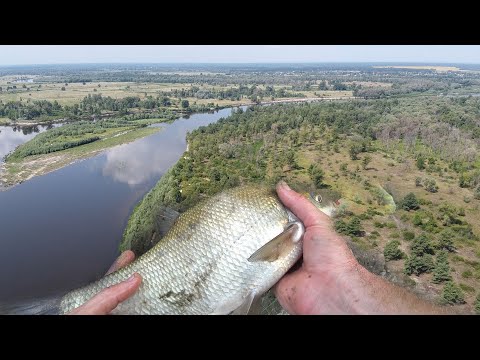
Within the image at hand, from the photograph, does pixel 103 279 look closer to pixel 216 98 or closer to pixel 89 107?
pixel 89 107

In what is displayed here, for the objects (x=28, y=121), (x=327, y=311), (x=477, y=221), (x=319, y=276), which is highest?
(x=319, y=276)

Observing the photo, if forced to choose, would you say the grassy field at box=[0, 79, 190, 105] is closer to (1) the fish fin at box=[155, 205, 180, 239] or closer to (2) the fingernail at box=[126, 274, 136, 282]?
(1) the fish fin at box=[155, 205, 180, 239]

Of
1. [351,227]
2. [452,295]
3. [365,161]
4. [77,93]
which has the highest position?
[77,93]

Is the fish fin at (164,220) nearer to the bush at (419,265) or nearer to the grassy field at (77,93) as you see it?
the bush at (419,265)

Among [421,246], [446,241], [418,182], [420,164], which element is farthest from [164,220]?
[420,164]

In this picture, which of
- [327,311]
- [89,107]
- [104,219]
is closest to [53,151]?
[104,219]

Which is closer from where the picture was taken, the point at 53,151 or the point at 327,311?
the point at 327,311

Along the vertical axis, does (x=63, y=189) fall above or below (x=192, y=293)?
below

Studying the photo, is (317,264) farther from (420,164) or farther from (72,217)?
(420,164)

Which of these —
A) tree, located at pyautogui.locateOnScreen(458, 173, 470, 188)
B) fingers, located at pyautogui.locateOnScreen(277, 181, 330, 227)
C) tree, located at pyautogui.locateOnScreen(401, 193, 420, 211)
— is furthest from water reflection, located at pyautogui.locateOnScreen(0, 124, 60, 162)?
tree, located at pyautogui.locateOnScreen(458, 173, 470, 188)
